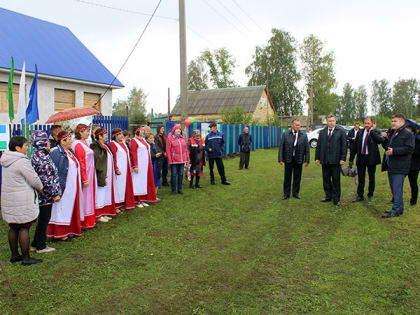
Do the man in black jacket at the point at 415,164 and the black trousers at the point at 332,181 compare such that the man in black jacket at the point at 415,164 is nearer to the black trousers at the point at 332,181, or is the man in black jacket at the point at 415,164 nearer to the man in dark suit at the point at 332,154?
the man in dark suit at the point at 332,154

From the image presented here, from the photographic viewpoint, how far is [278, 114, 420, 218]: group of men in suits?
6.72 metres

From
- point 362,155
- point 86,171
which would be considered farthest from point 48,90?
point 362,155

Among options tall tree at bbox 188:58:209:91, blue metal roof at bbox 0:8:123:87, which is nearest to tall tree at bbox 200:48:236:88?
tall tree at bbox 188:58:209:91

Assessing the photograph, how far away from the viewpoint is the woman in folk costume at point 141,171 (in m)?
7.98

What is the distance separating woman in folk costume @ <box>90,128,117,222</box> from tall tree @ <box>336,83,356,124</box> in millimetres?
108839

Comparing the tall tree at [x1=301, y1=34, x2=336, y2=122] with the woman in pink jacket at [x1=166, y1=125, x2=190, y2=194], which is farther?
the tall tree at [x1=301, y1=34, x2=336, y2=122]

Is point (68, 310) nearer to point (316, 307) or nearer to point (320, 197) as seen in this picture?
point (316, 307)

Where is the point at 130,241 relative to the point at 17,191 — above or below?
below

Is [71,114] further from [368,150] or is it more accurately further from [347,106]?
[347,106]

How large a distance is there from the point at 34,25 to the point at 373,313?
1961 centimetres

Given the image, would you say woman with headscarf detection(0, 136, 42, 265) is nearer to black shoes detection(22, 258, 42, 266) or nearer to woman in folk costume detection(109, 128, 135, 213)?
black shoes detection(22, 258, 42, 266)

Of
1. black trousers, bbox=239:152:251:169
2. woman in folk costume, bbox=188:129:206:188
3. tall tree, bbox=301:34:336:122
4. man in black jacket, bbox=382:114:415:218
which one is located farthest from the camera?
tall tree, bbox=301:34:336:122

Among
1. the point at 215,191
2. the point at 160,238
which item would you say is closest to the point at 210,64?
the point at 215,191

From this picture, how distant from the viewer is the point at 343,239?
18.1ft
